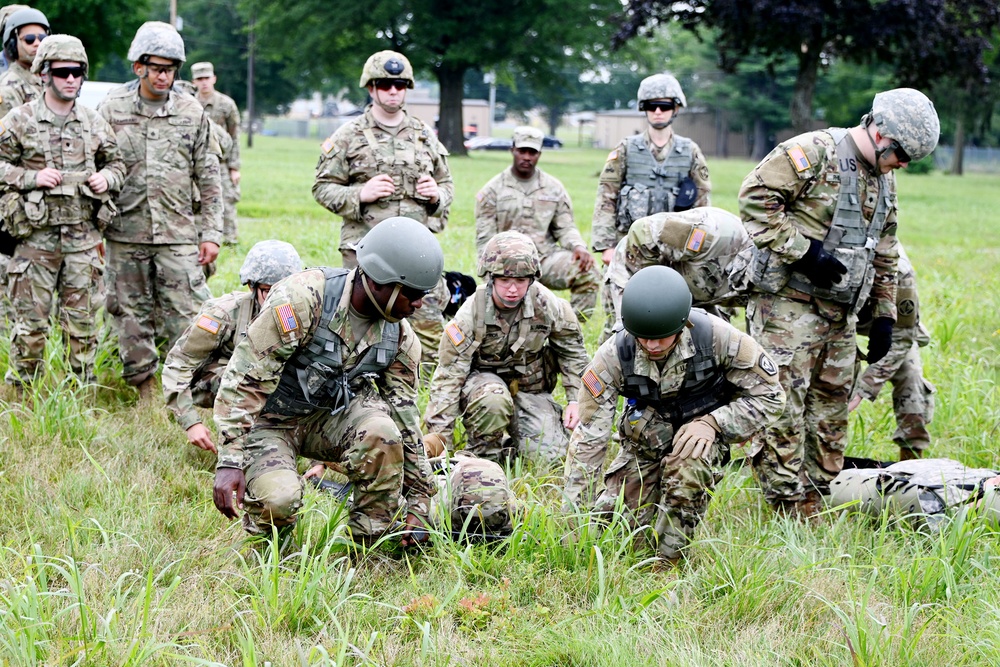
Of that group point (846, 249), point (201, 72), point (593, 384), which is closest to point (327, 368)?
point (593, 384)

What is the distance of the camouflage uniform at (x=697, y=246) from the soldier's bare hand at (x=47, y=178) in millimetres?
3249

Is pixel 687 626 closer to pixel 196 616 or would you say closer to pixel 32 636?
pixel 196 616

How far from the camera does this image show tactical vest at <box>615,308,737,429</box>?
463 centimetres

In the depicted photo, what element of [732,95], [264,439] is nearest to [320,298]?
[264,439]

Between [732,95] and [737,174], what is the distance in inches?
1117

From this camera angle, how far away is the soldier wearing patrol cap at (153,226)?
6680 millimetres

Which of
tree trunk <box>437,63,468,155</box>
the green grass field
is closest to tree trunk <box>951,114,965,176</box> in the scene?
tree trunk <box>437,63,468,155</box>

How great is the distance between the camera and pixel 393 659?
12.1 ft

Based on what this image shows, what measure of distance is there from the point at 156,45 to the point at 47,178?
0.98 m

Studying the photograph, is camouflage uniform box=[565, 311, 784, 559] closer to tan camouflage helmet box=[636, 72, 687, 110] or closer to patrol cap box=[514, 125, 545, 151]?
tan camouflage helmet box=[636, 72, 687, 110]

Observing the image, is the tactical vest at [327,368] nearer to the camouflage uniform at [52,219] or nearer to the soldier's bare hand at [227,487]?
the soldier's bare hand at [227,487]

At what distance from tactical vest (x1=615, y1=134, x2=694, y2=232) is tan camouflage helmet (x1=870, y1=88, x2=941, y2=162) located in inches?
112

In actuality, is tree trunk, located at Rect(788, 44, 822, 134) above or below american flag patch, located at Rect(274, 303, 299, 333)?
above

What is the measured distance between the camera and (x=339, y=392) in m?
4.52
